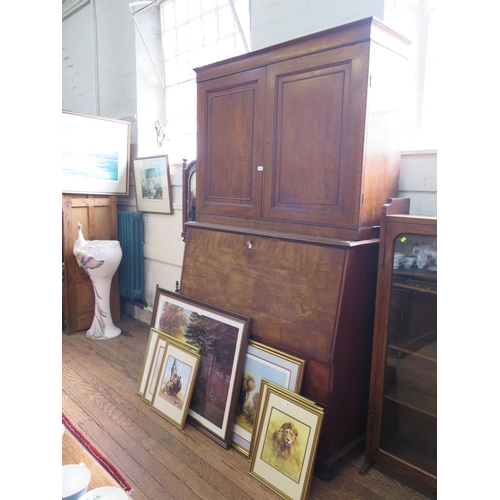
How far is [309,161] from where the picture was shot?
2045mm

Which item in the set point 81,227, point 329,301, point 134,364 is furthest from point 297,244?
point 81,227

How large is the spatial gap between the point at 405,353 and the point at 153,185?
8.90ft

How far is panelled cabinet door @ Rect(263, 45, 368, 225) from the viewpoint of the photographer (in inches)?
73.9

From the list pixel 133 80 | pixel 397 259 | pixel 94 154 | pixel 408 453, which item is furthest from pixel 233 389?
pixel 133 80

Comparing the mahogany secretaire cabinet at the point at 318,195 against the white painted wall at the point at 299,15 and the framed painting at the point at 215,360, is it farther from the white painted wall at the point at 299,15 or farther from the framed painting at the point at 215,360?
the white painted wall at the point at 299,15

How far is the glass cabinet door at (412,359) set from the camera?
1.78 meters

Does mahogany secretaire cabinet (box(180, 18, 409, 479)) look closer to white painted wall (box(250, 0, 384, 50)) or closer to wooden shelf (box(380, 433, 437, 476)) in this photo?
wooden shelf (box(380, 433, 437, 476))

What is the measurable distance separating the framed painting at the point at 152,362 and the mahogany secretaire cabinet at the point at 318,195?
548 millimetres

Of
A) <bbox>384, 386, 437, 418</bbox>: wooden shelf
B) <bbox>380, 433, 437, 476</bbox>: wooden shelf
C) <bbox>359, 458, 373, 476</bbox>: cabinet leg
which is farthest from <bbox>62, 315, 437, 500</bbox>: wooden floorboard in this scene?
<bbox>384, 386, 437, 418</bbox>: wooden shelf

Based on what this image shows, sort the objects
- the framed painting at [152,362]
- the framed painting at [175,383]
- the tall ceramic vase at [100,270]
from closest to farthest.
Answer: the framed painting at [175,383] → the framed painting at [152,362] → the tall ceramic vase at [100,270]

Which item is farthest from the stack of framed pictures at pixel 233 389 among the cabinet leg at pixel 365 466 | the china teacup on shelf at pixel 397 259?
the china teacup on shelf at pixel 397 259

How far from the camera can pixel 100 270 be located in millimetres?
3648

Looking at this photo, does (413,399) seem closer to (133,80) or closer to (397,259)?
(397,259)

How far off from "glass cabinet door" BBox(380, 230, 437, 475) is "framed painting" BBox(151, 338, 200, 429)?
1.09 meters
